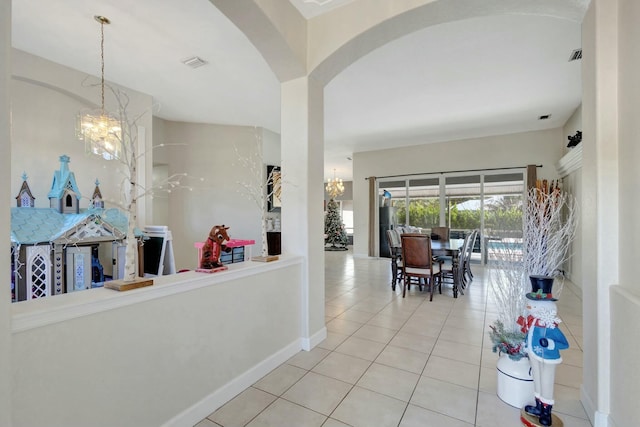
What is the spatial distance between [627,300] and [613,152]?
2.72 feet

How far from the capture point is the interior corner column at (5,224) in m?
1.05

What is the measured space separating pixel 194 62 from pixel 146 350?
3455 millimetres

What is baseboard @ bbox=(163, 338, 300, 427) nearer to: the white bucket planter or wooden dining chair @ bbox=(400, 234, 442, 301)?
the white bucket planter

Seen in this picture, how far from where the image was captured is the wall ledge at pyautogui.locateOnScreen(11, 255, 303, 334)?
1.15 m

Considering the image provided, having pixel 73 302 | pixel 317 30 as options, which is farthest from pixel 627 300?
pixel 317 30

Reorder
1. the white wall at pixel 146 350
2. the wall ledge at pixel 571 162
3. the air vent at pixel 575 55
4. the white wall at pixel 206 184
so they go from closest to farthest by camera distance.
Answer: the white wall at pixel 146 350 → the air vent at pixel 575 55 → the wall ledge at pixel 571 162 → the white wall at pixel 206 184

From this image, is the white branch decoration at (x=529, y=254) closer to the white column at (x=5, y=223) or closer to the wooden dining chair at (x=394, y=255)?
the white column at (x=5, y=223)

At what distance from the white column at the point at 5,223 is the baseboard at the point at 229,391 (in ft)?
2.73

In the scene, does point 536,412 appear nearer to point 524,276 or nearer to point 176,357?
point 524,276

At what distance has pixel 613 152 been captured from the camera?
1682mm

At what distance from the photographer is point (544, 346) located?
1.63 m

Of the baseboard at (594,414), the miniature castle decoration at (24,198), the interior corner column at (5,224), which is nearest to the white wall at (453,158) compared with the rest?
the baseboard at (594,414)

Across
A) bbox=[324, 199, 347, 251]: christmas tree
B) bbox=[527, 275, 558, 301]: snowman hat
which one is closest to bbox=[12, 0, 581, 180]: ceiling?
bbox=[527, 275, 558, 301]: snowman hat

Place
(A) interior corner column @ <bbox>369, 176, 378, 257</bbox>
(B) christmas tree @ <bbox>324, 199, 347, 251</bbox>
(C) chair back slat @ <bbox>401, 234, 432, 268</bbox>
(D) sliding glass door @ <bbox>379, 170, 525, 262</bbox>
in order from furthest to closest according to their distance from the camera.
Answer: (B) christmas tree @ <bbox>324, 199, 347, 251</bbox> < (A) interior corner column @ <bbox>369, 176, 378, 257</bbox> < (D) sliding glass door @ <bbox>379, 170, 525, 262</bbox> < (C) chair back slat @ <bbox>401, 234, 432, 268</bbox>
